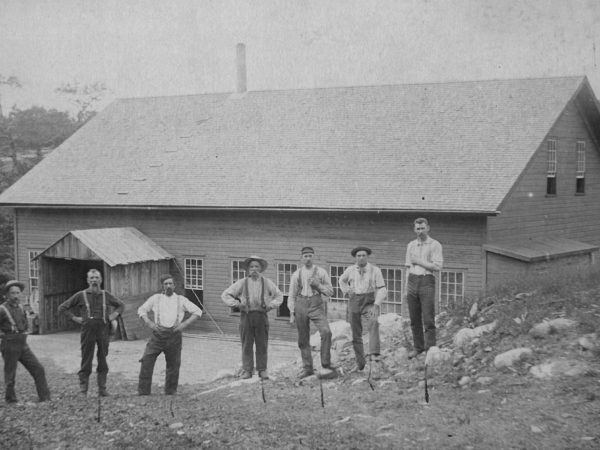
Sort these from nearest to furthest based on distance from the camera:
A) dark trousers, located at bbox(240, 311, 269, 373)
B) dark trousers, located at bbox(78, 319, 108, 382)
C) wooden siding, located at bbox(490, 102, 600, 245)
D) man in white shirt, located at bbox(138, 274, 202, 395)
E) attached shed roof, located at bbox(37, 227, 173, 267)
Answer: man in white shirt, located at bbox(138, 274, 202, 395)
dark trousers, located at bbox(78, 319, 108, 382)
dark trousers, located at bbox(240, 311, 269, 373)
wooden siding, located at bbox(490, 102, 600, 245)
attached shed roof, located at bbox(37, 227, 173, 267)

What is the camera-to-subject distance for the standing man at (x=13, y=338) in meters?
10.4

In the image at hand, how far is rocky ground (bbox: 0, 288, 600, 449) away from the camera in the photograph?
733 cm

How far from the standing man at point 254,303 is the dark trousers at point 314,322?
363 mm

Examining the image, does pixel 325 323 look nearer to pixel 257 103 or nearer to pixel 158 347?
pixel 158 347

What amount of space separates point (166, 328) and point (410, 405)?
13.1 ft

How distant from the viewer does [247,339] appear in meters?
11.1

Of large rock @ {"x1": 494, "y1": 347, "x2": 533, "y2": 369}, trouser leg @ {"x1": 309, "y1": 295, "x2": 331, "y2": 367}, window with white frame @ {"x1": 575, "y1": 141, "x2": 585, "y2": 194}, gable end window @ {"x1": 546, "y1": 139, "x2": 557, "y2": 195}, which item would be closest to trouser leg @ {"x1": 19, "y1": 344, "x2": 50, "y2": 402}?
trouser leg @ {"x1": 309, "y1": 295, "x2": 331, "y2": 367}

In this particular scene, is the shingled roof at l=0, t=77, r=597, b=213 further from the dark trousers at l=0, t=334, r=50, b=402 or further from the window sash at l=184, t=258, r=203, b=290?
the dark trousers at l=0, t=334, r=50, b=402

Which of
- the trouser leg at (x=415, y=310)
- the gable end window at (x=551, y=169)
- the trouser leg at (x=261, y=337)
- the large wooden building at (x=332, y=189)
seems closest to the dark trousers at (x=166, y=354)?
the trouser leg at (x=261, y=337)

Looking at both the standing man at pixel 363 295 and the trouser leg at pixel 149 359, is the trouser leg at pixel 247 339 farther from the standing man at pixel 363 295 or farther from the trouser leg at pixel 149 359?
the standing man at pixel 363 295

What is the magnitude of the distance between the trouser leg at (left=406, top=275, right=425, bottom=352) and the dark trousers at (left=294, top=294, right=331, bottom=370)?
1.34 m

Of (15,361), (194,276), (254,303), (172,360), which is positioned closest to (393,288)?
(194,276)

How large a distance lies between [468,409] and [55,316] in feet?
53.6

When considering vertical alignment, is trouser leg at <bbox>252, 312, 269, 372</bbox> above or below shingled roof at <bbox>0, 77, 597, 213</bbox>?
below
